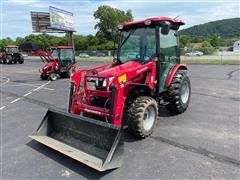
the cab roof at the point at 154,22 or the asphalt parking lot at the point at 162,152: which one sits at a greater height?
the cab roof at the point at 154,22

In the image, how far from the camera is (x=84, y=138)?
4.41m

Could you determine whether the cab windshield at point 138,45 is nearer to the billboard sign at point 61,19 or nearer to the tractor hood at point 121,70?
the tractor hood at point 121,70

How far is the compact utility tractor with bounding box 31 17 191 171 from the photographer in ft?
13.4

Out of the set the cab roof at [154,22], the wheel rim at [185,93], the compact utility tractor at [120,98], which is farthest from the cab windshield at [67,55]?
the wheel rim at [185,93]

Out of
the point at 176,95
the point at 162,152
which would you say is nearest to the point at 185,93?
the point at 176,95

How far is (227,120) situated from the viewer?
6117 millimetres

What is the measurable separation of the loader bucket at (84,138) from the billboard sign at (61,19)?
36340mm

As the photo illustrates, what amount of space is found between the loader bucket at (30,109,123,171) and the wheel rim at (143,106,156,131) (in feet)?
3.97

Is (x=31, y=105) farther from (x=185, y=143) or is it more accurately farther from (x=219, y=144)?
(x=219, y=144)

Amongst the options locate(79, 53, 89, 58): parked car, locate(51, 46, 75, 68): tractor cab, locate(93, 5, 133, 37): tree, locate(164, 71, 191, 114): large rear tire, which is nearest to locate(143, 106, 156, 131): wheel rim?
locate(164, 71, 191, 114): large rear tire

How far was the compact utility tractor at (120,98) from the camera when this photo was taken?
161 inches

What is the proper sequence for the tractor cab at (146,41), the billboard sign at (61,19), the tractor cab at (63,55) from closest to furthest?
the tractor cab at (146,41) < the tractor cab at (63,55) < the billboard sign at (61,19)

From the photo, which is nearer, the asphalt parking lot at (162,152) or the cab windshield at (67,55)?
the asphalt parking lot at (162,152)

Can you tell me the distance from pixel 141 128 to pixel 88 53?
43.6 metres
